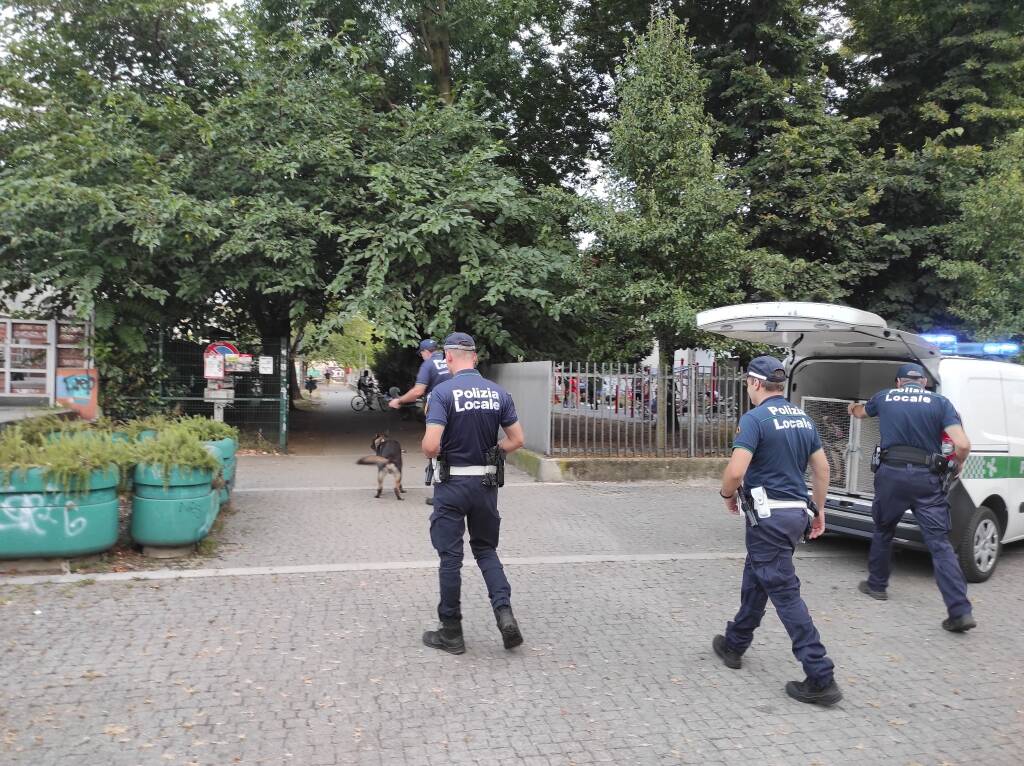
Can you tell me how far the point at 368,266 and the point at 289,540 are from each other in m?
6.95

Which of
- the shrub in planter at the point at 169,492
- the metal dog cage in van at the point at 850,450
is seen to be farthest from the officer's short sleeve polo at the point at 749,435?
the shrub in planter at the point at 169,492

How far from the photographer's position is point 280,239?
12164 mm

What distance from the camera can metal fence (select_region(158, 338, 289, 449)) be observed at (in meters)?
13.1

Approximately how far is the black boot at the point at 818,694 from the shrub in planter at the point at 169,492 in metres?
4.69

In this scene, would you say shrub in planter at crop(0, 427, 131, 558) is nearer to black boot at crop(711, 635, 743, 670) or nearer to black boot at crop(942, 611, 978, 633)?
black boot at crop(711, 635, 743, 670)

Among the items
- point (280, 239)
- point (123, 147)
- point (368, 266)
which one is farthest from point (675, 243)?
point (123, 147)

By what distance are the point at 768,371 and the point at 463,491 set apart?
6.26 ft

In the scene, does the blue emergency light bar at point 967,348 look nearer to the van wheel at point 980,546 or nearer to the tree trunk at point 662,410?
the van wheel at point 980,546

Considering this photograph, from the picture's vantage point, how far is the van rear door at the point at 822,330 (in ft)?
18.9

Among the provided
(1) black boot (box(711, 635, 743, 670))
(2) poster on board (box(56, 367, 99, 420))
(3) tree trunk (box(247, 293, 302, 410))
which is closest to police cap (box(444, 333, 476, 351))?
(1) black boot (box(711, 635, 743, 670))

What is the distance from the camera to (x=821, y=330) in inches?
240

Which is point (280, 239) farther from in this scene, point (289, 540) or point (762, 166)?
point (762, 166)

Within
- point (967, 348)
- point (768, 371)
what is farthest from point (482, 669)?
point (967, 348)

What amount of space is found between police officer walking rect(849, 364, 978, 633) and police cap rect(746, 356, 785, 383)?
5.97 feet
